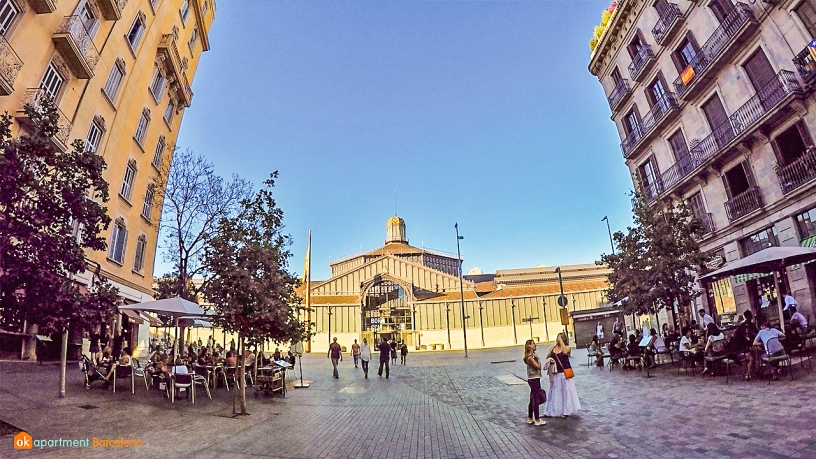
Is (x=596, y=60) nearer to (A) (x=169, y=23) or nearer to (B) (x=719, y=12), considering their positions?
(B) (x=719, y=12)

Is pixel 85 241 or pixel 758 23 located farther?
pixel 758 23

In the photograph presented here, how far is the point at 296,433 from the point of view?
8.51 metres

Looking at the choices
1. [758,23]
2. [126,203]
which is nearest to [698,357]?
[758,23]

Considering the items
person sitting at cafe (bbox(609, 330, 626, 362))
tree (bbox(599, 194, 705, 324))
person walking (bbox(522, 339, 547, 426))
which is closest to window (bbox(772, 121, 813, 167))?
tree (bbox(599, 194, 705, 324))

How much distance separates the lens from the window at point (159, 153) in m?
25.3

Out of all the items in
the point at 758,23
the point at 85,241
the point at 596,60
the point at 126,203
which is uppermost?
the point at 596,60

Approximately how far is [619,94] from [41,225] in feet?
92.4

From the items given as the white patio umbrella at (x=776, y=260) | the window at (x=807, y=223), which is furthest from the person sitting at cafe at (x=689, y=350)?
the window at (x=807, y=223)

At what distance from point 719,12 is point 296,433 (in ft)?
75.5

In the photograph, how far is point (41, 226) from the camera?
8062 millimetres

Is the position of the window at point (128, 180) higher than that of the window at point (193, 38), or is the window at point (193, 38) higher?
the window at point (193, 38)

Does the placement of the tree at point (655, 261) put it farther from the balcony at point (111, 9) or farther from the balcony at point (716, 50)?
the balcony at point (111, 9)

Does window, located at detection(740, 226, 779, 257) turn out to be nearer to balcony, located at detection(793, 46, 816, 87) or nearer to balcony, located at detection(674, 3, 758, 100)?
balcony, located at detection(793, 46, 816, 87)

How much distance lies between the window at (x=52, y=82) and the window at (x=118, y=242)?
692 centimetres
